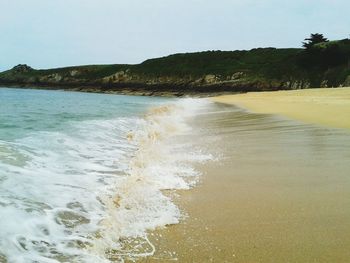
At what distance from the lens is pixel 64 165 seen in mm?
5145

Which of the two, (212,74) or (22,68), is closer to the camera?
(212,74)

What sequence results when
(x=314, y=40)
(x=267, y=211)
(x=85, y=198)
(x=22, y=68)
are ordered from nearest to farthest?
(x=267, y=211), (x=85, y=198), (x=314, y=40), (x=22, y=68)

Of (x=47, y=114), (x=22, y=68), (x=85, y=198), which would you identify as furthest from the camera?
(x=22, y=68)

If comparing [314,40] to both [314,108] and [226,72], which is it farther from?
[314,108]

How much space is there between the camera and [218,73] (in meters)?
67.2

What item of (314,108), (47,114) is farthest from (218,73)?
(47,114)

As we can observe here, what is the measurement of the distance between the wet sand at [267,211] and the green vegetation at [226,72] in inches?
1804

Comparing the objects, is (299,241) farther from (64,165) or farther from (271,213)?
(64,165)

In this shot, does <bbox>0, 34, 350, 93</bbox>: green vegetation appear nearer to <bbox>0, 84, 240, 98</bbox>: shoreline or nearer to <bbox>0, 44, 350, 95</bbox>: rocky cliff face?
<bbox>0, 44, 350, 95</bbox>: rocky cliff face

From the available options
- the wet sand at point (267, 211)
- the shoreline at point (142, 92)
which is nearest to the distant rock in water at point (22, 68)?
the shoreline at point (142, 92)

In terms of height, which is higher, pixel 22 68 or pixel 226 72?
pixel 22 68

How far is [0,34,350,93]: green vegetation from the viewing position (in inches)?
2124

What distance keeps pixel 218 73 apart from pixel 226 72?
4.66ft

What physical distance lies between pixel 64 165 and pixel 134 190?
61.7 inches
